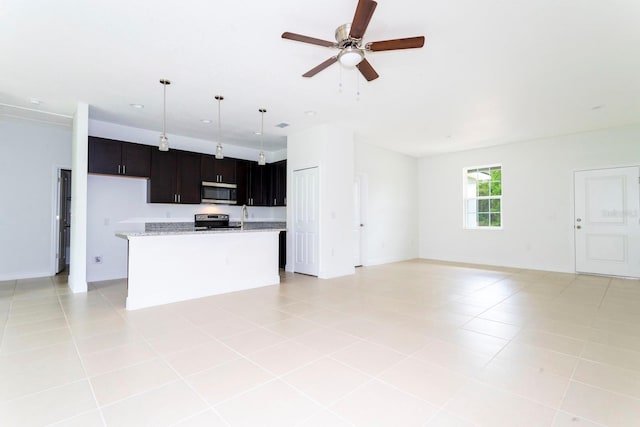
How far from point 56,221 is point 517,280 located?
8.49 metres

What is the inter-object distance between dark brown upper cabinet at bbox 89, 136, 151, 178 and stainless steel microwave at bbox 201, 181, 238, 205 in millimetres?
1080

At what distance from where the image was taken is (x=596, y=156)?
589cm

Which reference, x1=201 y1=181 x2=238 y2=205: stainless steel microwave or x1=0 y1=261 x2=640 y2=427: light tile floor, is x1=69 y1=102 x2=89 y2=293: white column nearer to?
x1=0 y1=261 x2=640 y2=427: light tile floor

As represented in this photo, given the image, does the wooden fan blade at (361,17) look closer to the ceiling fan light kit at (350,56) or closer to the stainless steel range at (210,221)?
the ceiling fan light kit at (350,56)

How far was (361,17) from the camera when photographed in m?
2.14

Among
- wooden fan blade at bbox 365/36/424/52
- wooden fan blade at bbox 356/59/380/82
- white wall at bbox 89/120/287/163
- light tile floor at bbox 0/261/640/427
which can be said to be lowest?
light tile floor at bbox 0/261/640/427

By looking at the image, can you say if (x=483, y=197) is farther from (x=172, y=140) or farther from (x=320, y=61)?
(x=172, y=140)

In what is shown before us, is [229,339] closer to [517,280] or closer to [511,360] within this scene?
[511,360]

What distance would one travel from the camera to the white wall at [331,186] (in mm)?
5598

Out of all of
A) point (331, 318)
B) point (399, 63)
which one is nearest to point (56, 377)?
point (331, 318)

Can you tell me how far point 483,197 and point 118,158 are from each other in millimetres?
7798

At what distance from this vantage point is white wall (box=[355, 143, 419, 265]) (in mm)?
7098

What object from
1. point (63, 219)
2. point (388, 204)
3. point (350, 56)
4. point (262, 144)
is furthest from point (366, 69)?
point (63, 219)

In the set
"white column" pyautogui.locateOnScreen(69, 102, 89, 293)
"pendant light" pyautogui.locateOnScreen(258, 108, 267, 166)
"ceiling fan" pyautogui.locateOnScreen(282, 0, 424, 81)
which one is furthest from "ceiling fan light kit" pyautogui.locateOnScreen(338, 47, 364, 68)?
"white column" pyautogui.locateOnScreen(69, 102, 89, 293)
